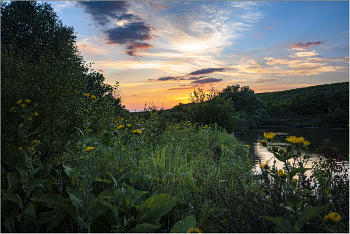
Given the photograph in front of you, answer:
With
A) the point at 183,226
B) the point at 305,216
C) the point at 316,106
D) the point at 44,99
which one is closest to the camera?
the point at 305,216

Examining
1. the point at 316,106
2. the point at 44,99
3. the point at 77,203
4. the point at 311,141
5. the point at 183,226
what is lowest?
the point at 311,141

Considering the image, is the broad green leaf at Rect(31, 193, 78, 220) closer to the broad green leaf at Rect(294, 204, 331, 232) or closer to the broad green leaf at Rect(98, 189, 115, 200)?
the broad green leaf at Rect(98, 189, 115, 200)

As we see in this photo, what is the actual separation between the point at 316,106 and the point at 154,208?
12.0m

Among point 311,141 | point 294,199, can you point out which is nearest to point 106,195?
point 294,199

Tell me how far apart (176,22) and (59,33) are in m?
10.8

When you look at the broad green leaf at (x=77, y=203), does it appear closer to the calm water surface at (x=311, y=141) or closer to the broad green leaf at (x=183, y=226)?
the broad green leaf at (x=183, y=226)

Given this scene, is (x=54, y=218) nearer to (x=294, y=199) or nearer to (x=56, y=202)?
(x=56, y=202)

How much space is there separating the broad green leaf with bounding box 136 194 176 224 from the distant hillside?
7.92 metres

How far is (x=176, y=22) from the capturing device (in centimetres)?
320

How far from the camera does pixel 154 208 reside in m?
1.92

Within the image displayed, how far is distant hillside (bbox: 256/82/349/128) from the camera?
8.16m

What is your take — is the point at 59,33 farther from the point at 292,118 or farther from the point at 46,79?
the point at 292,118

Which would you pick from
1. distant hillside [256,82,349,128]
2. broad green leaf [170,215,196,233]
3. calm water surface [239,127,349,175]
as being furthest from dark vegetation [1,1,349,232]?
distant hillside [256,82,349,128]

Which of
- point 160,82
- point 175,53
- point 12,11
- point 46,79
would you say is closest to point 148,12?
point 175,53
